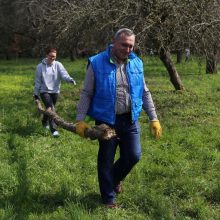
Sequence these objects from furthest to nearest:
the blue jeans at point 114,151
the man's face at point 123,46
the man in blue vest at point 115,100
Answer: the blue jeans at point 114,151
the man in blue vest at point 115,100
the man's face at point 123,46

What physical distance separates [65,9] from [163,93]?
3.79 metres

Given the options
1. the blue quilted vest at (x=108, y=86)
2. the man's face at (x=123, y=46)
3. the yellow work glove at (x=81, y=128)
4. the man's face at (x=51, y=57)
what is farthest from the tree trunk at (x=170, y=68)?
the yellow work glove at (x=81, y=128)

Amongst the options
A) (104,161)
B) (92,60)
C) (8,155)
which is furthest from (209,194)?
(8,155)

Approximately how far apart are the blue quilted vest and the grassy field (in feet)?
3.27

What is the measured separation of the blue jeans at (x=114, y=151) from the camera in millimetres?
5086

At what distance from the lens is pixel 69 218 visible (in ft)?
15.7

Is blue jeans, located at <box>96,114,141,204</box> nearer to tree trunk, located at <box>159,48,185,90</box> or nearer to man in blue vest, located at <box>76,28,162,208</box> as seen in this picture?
man in blue vest, located at <box>76,28,162,208</box>

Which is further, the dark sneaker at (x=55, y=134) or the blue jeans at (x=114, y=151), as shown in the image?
the dark sneaker at (x=55, y=134)

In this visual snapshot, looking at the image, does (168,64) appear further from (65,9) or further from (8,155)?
(8,155)

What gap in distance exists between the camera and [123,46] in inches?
189

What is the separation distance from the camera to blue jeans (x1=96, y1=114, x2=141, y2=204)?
509 cm

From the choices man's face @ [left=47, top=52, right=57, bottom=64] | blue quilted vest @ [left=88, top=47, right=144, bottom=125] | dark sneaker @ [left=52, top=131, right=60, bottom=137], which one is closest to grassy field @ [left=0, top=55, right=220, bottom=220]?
dark sneaker @ [left=52, top=131, right=60, bottom=137]

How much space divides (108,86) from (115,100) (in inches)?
6.5

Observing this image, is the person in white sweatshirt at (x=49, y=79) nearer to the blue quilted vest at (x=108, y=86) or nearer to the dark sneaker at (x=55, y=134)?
the dark sneaker at (x=55, y=134)
